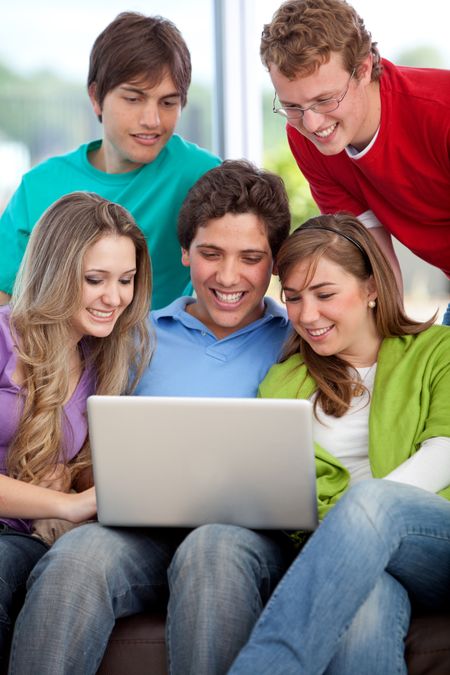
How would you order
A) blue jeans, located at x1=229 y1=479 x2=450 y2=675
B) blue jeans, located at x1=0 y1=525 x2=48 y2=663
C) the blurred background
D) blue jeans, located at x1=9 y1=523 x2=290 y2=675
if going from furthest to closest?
the blurred background < blue jeans, located at x1=0 y1=525 x2=48 y2=663 < blue jeans, located at x1=9 y1=523 x2=290 y2=675 < blue jeans, located at x1=229 y1=479 x2=450 y2=675

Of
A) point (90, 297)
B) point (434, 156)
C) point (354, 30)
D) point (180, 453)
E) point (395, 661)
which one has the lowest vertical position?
point (395, 661)

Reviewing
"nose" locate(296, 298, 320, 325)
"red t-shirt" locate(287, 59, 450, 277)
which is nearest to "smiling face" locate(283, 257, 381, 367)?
"nose" locate(296, 298, 320, 325)

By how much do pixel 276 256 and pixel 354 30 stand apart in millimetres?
495

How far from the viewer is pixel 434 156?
1998 mm

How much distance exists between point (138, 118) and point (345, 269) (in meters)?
0.69

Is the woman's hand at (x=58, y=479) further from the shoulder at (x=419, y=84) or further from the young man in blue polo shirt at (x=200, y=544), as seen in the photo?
the shoulder at (x=419, y=84)

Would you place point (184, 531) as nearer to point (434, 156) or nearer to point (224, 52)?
point (434, 156)

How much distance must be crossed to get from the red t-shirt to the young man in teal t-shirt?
0.38 m

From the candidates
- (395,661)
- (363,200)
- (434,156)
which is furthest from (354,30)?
(395,661)

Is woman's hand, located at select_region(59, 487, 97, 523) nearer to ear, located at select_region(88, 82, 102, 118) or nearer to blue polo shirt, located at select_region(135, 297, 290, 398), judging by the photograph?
blue polo shirt, located at select_region(135, 297, 290, 398)

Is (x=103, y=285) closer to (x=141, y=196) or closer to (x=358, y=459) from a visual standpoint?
(x=141, y=196)

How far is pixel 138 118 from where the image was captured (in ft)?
7.48

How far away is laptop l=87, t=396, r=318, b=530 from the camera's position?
151cm

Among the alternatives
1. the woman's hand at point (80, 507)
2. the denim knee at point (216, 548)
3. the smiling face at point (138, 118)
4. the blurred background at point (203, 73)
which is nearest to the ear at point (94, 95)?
the smiling face at point (138, 118)
